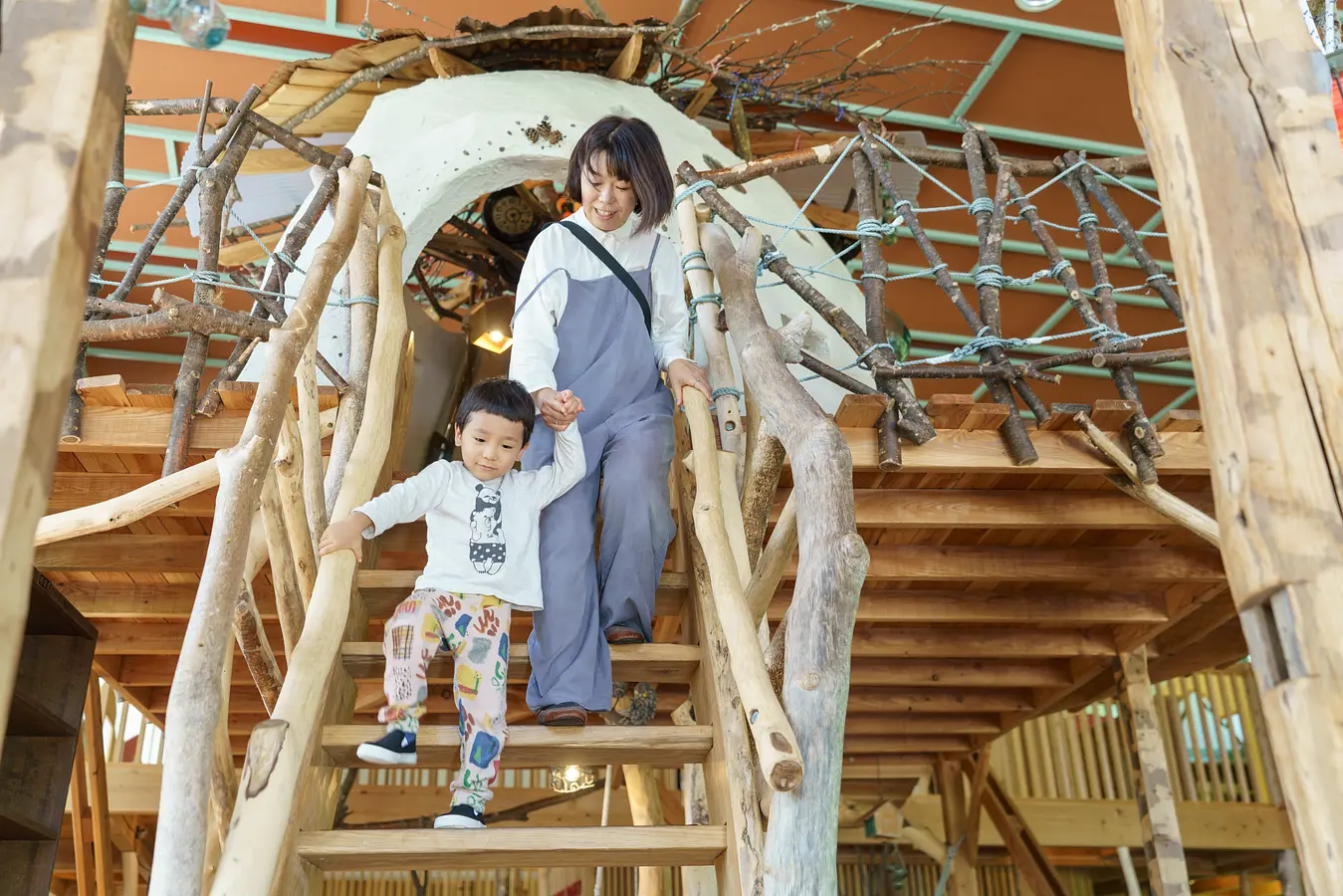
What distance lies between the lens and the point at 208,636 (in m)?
2.12

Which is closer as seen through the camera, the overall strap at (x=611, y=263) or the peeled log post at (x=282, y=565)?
the peeled log post at (x=282, y=565)

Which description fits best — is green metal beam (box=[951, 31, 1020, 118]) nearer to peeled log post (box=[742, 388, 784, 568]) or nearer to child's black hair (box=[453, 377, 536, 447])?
peeled log post (box=[742, 388, 784, 568])

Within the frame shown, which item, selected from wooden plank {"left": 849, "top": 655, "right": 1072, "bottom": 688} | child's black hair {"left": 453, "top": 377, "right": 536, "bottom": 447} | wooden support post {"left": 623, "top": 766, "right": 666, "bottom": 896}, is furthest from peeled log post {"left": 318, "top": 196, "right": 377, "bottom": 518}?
wooden plank {"left": 849, "top": 655, "right": 1072, "bottom": 688}

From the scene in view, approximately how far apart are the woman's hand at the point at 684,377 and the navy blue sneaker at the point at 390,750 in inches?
46.1

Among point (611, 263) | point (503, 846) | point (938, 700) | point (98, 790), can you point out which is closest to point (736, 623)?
point (503, 846)

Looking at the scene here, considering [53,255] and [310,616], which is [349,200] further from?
[53,255]

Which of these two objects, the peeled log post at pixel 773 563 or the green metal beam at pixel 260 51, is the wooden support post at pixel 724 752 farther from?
the green metal beam at pixel 260 51

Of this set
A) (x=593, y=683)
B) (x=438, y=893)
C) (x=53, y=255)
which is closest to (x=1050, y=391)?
(x=438, y=893)

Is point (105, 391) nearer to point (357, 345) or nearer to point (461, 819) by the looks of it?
point (357, 345)

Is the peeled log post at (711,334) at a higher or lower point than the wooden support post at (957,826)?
higher

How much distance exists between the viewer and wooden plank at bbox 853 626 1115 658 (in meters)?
5.38

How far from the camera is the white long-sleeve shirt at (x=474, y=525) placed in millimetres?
2797

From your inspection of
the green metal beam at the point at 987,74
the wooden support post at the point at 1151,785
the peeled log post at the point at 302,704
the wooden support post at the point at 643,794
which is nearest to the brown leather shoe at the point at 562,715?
the peeled log post at the point at 302,704

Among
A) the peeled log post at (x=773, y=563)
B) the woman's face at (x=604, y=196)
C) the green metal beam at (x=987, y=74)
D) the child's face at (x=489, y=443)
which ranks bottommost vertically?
the peeled log post at (x=773, y=563)
